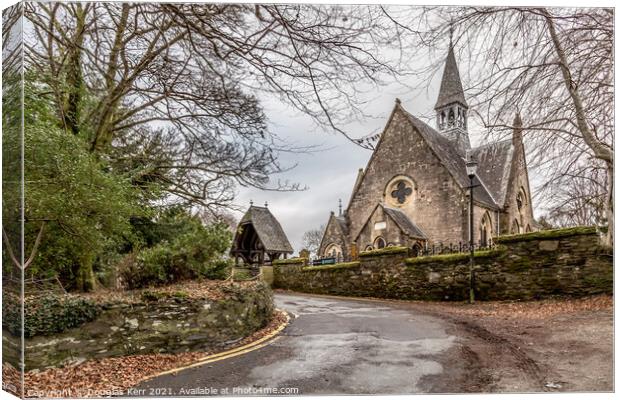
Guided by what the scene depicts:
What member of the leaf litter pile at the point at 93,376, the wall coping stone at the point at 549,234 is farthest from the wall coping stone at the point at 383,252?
the leaf litter pile at the point at 93,376

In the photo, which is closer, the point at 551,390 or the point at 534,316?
the point at 551,390

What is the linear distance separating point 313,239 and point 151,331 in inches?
79.0

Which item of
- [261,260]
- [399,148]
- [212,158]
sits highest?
[399,148]

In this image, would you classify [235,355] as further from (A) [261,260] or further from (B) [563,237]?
(B) [563,237]

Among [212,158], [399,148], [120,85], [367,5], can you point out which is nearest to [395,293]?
[399,148]

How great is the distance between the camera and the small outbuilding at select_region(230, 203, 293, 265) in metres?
4.06

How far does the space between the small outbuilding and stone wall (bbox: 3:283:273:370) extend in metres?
0.55

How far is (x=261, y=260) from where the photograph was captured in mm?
4902

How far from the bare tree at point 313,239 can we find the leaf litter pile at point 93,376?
1.75 meters

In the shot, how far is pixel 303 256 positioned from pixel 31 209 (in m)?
2.95

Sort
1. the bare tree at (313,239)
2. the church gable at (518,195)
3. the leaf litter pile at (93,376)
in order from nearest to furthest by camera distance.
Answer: the leaf litter pile at (93,376) → the church gable at (518,195) → the bare tree at (313,239)

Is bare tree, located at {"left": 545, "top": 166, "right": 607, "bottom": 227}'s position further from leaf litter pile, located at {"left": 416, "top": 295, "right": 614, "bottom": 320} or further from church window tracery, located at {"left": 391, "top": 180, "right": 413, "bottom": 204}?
church window tracery, located at {"left": 391, "top": 180, "right": 413, "bottom": 204}

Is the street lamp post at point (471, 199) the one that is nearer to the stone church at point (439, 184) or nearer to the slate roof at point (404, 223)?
the stone church at point (439, 184)

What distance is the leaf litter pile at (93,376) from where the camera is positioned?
313 centimetres
